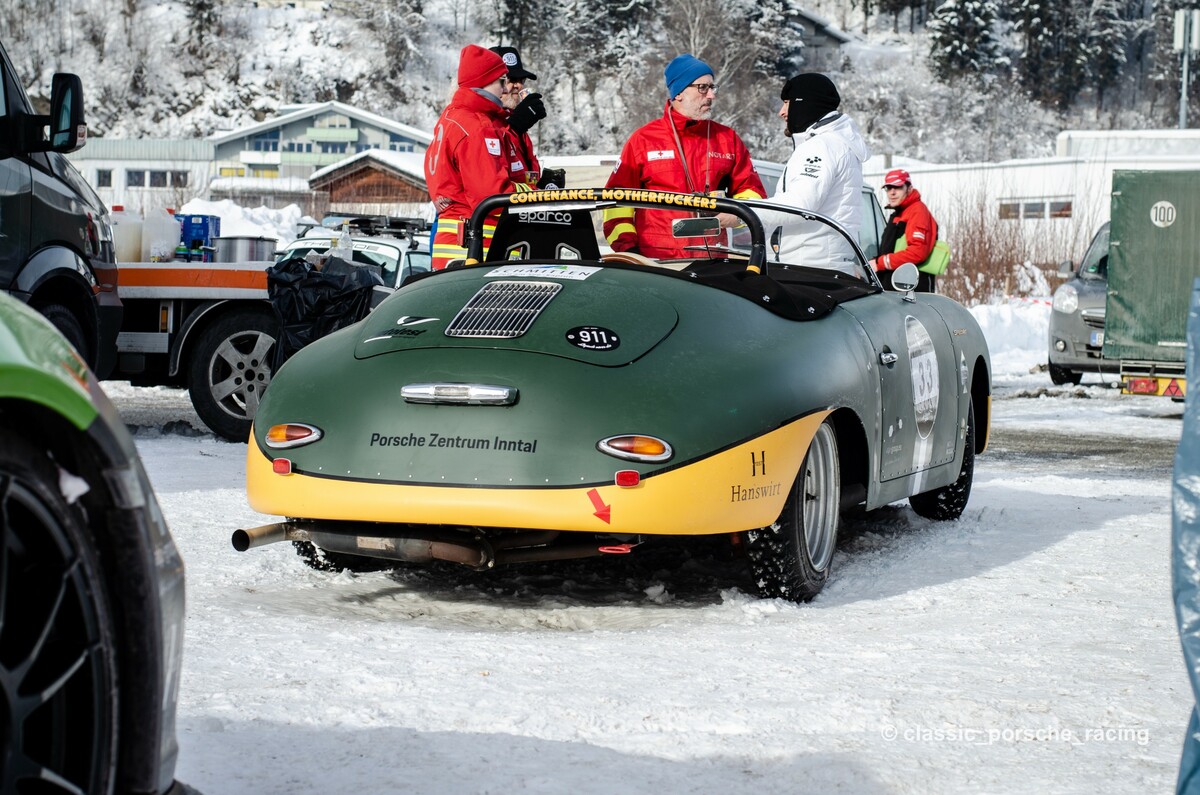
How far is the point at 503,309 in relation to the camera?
17.5 feet

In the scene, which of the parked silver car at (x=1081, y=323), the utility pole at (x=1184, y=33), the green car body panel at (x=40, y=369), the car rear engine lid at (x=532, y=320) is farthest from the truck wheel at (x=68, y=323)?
the utility pole at (x=1184, y=33)

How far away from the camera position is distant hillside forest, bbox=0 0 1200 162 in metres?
110

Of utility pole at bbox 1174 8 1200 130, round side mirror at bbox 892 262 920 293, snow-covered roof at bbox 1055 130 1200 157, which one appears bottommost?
round side mirror at bbox 892 262 920 293

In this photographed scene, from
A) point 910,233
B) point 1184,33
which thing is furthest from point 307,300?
point 1184,33

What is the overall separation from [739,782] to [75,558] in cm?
162

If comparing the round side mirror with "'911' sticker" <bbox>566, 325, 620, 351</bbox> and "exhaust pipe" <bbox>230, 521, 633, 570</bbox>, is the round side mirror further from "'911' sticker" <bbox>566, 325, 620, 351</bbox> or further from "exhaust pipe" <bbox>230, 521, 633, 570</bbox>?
"exhaust pipe" <bbox>230, 521, 633, 570</bbox>

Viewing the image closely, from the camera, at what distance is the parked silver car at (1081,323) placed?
1672 centimetres

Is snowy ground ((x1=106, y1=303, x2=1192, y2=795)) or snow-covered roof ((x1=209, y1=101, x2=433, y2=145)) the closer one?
snowy ground ((x1=106, y1=303, x2=1192, y2=795))

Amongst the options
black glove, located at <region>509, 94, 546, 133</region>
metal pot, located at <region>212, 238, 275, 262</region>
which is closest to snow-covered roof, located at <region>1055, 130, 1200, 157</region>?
metal pot, located at <region>212, 238, 275, 262</region>

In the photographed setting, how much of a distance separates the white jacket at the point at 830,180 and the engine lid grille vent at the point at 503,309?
1673 mm

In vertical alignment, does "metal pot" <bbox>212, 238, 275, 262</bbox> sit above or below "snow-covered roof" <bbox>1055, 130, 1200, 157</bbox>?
below

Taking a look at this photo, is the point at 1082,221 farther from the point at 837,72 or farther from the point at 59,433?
the point at 837,72

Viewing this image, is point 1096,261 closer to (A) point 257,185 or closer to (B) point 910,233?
(B) point 910,233

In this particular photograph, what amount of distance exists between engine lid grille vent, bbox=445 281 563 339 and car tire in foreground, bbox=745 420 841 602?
100 cm
